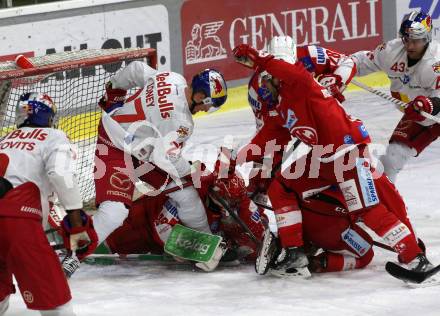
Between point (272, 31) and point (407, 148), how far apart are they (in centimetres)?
308

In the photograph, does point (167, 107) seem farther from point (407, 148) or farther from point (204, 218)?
point (407, 148)

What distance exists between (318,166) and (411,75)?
4.81 feet

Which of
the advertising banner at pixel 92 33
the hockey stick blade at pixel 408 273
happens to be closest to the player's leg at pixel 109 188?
the hockey stick blade at pixel 408 273

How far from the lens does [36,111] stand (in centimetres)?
461

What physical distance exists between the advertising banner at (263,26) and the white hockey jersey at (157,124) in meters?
3.26

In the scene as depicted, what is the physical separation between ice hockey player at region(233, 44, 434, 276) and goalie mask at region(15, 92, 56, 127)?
3.63ft

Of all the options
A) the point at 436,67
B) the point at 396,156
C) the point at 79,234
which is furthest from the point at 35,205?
the point at 436,67

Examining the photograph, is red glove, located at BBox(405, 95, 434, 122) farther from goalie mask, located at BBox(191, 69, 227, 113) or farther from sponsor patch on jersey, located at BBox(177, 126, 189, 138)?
sponsor patch on jersey, located at BBox(177, 126, 189, 138)

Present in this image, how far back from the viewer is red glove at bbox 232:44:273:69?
5.34m

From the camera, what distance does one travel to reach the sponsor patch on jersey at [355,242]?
5.51 metres

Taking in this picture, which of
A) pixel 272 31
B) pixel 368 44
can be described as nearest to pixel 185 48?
pixel 272 31

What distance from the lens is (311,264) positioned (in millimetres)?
5500

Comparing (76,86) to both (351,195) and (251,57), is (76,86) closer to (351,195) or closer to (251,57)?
(251,57)

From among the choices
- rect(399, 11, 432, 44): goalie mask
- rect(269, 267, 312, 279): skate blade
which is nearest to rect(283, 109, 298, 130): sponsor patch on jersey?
rect(269, 267, 312, 279): skate blade
